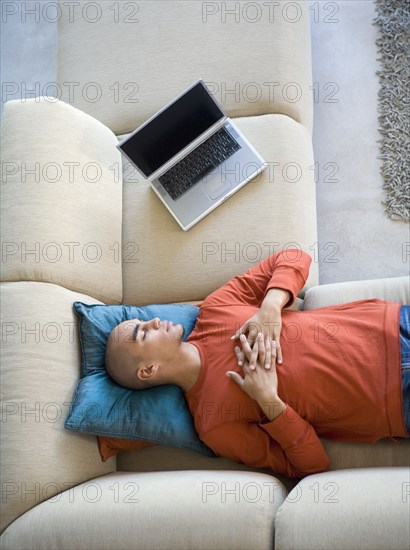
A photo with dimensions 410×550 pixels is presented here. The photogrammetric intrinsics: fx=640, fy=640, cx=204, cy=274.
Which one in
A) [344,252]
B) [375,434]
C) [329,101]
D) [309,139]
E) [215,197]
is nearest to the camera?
[375,434]

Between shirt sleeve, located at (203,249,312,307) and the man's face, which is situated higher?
shirt sleeve, located at (203,249,312,307)

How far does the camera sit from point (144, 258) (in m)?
2.22

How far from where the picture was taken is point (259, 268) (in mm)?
2061

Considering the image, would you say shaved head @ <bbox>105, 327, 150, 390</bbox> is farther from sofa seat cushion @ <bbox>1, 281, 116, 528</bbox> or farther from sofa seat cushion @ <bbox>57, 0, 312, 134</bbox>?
sofa seat cushion @ <bbox>57, 0, 312, 134</bbox>

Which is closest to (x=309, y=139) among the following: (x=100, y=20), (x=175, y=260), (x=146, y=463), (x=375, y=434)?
(x=175, y=260)

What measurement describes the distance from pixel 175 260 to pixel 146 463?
0.67 metres

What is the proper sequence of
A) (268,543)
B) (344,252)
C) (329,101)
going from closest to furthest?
1. (268,543)
2. (344,252)
3. (329,101)

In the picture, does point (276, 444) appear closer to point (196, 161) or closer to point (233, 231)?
point (233, 231)

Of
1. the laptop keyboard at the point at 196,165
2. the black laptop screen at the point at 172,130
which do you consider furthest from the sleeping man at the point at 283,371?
the black laptop screen at the point at 172,130

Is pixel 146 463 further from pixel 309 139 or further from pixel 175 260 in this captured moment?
pixel 309 139

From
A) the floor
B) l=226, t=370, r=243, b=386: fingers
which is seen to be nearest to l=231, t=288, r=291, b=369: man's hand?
l=226, t=370, r=243, b=386: fingers

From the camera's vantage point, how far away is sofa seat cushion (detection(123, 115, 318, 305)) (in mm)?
2129

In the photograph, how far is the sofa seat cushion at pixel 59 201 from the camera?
6.70 feet

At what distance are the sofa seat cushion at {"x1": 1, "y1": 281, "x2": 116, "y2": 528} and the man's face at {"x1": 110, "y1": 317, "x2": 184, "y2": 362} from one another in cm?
20
